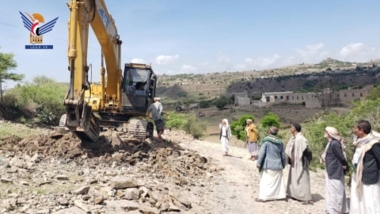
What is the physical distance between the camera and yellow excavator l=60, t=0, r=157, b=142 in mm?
7867

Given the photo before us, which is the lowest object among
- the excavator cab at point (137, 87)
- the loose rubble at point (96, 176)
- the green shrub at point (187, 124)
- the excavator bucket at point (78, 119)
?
the green shrub at point (187, 124)

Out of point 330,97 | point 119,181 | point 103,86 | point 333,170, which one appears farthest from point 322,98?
point 119,181

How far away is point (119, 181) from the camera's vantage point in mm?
6219

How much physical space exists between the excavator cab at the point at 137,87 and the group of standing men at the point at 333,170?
18.1 ft

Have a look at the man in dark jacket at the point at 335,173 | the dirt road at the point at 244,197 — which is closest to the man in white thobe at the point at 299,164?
the dirt road at the point at 244,197

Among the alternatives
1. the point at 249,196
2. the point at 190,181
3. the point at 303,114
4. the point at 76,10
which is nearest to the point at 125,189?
the point at 190,181

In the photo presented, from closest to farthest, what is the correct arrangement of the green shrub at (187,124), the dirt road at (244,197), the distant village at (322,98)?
the dirt road at (244,197), the green shrub at (187,124), the distant village at (322,98)

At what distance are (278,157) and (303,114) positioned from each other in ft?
189

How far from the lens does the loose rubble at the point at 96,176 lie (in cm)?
536

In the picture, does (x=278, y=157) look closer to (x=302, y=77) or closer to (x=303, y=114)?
(x=303, y=114)

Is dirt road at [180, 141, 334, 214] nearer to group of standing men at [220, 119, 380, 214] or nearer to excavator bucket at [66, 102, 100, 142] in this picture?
group of standing men at [220, 119, 380, 214]

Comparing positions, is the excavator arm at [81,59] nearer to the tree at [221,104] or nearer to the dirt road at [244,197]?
the dirt road at [244,197]

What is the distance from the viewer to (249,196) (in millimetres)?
A: 7801

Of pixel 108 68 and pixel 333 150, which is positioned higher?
pixel 108 68
